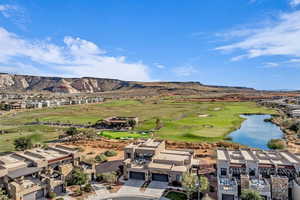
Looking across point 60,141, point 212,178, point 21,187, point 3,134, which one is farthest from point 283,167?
point 3,134

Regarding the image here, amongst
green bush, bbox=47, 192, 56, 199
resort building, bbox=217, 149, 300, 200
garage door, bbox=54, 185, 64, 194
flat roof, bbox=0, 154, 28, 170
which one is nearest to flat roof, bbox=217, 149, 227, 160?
resort building, bbox=217, 149, 300, 200

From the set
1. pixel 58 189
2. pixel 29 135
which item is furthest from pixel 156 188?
pixel 29 135

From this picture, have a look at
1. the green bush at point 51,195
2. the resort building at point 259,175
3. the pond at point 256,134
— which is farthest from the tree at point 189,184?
the pond at point 256,134

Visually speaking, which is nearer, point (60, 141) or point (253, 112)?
point (60, 141)

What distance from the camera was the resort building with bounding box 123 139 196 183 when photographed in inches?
1127

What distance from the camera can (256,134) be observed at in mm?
60375

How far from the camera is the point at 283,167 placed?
2564 centimetres

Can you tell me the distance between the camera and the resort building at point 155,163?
28625 millimetres

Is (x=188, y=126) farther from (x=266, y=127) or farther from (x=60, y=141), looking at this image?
(x=60, y=141)

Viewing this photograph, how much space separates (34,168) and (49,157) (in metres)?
3.10

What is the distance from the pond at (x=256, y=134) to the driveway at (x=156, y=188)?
102 ft

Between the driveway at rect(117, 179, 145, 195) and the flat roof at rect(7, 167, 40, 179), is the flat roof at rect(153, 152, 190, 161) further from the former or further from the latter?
the flat roof at rect(7, 167, 40, 179)

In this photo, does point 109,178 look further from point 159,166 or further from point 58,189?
point 159,166

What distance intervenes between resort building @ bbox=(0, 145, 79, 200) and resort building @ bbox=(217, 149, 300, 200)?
2121cm
